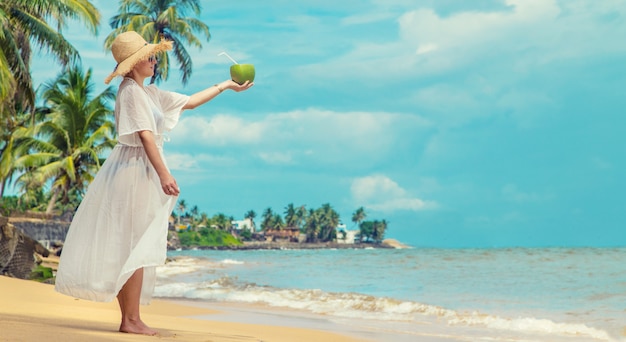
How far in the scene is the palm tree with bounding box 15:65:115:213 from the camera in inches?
1151

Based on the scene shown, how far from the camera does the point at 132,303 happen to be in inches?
165

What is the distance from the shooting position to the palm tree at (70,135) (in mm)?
29234

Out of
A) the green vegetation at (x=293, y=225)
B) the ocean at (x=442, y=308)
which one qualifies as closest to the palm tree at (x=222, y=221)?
the green vegetation at (x=293, y=225)

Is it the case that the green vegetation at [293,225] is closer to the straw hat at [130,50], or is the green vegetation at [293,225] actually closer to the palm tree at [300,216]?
the palm tree at [300,216]

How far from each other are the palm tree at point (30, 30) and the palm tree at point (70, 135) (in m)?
9.69

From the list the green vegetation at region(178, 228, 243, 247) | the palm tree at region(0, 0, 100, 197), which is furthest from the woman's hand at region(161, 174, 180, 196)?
the green vegetation at region(178, 228, 243, 247)

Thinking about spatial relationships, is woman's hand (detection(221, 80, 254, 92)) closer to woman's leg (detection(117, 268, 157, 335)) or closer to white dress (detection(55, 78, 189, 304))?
white dress (detection(55, 78, 189, 304))

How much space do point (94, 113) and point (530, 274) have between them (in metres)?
18.0

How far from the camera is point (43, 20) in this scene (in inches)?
768

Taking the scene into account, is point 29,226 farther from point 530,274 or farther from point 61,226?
point 530,274

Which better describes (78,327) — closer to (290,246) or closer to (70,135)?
(70,135)

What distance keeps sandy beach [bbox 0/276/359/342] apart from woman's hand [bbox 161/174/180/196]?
848 mm

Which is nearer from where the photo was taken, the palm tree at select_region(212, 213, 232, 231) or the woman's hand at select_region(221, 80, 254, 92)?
the woman's hand at select_region(221, 80, 254, 92)

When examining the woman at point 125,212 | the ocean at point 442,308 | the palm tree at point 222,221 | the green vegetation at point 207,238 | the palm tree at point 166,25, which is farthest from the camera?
the palm tree at point 222,221
